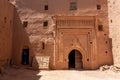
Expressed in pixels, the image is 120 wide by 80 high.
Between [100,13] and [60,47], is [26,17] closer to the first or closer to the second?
[60,47]

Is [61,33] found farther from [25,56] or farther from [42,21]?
[25,56]

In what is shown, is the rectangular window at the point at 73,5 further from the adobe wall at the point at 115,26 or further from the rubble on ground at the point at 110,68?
the rubble on ground at the point at 110,68

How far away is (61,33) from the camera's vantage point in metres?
18.2

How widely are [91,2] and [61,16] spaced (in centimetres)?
324

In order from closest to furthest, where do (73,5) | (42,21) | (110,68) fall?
(110,68), (42,21), (73,5)

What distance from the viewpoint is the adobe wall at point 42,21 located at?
18.1 meters

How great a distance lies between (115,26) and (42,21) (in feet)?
22.3

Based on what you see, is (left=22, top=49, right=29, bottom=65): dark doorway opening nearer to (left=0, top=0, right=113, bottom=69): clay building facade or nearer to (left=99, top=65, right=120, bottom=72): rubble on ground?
(left=0, top=0, right=113, bottom=69): clay building facade

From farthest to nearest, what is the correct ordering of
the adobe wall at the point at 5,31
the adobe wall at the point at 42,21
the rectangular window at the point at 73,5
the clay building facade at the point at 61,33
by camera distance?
the rectangular window at the point at 73,5, the adobe wall at the point at 42,21, the clay building facade at the point at 61,33, the adobe wall at the point at 5,31

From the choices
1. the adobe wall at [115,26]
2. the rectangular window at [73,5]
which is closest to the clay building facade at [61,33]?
the rectangular window at [73,5]

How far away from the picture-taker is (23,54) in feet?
62.7

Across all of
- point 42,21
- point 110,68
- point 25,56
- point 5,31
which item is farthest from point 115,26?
point 5,31

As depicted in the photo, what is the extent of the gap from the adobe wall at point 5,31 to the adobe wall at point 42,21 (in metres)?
0.82

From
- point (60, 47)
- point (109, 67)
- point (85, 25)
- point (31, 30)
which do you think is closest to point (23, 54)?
point (31, 30)
